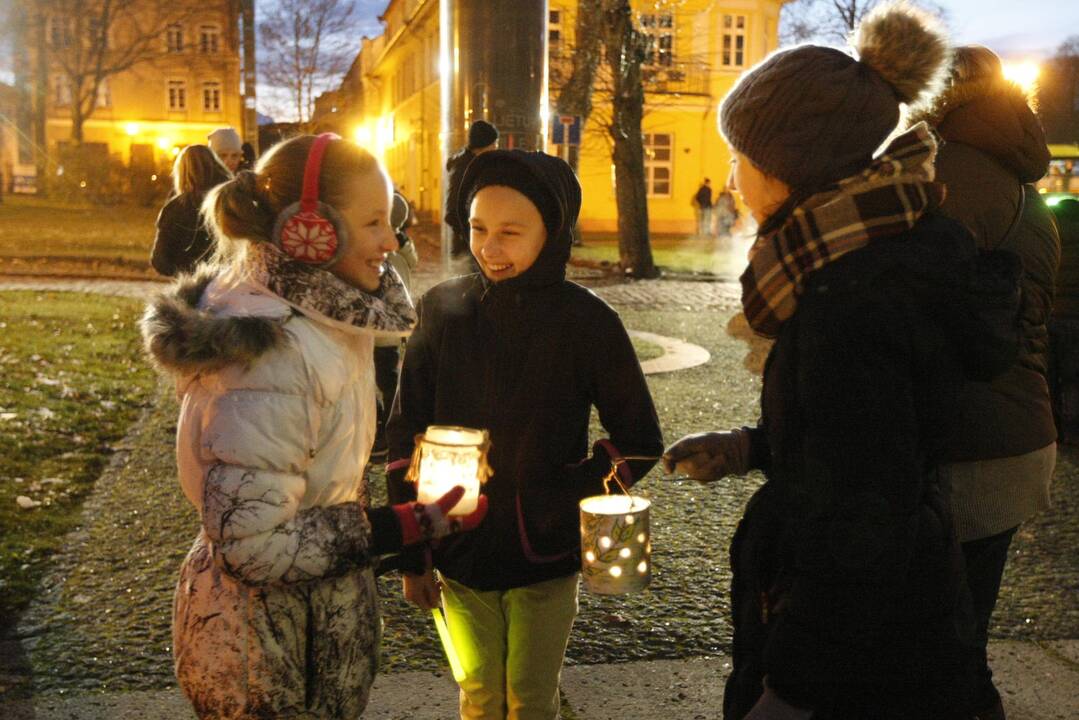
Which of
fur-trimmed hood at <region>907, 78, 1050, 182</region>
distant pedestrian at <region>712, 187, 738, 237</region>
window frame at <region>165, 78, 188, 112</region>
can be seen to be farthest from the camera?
window frame at <region>165, 78, 188, 112</region>

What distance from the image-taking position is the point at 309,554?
6.49 ft

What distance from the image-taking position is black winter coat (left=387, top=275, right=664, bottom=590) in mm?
2689

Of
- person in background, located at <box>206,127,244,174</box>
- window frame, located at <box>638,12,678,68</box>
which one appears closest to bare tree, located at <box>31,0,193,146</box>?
window frame, located at <box>638,12,678,68</box>

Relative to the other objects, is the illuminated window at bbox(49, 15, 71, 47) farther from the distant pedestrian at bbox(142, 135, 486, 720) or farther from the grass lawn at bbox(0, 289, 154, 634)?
the distant pedestrian at bbox(142, 135, 486, 720)

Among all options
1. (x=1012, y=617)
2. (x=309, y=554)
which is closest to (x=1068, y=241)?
(x=1012, y=617)

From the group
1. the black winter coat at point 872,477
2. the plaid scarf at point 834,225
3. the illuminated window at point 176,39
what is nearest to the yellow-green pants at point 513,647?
the black winter coat at point 872,477

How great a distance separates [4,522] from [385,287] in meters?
4.08

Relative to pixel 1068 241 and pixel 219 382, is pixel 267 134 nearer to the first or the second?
pixel 1068 241

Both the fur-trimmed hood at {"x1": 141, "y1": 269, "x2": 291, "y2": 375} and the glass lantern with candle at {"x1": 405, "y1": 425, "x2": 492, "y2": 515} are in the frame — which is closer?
the fur-trimmed hood at {"x1": 141, "y1": 269, "x2": 291, "y2": 375}

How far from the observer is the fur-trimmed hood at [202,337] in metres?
1.90

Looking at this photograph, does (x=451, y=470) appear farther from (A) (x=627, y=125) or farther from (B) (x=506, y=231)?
(A) (x=627, y=125)

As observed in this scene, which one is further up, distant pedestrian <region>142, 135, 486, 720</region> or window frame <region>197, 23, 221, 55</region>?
window frame <region>197, 23, 221, 55</region>

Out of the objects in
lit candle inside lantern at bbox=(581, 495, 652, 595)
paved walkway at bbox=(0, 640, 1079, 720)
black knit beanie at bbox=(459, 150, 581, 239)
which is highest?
black knit beanie at bbox=(459, 150, 581, 239)

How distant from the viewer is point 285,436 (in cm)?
195
